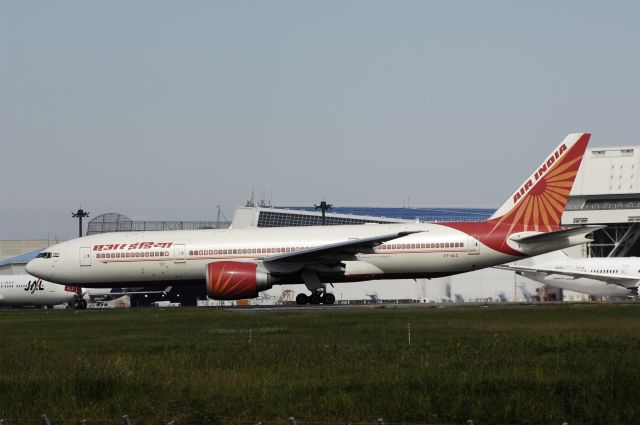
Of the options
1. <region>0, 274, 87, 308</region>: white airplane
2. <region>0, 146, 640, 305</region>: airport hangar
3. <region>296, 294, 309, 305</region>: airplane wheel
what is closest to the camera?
<region>296, 294, 309, 305</region>: airplane wheel

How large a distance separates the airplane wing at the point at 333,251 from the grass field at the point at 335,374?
49.0 ft

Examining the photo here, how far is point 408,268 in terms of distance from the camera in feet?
160

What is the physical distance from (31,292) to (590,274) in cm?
4280

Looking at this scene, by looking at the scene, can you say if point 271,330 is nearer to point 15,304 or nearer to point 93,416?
point 93,416

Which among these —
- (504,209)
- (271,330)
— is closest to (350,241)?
(504,209)

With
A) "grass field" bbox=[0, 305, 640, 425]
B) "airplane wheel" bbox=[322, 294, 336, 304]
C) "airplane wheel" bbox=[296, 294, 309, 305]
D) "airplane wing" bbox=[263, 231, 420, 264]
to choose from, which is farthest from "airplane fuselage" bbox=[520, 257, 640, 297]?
"grass field" bbox=[0, 305, 640, 425]

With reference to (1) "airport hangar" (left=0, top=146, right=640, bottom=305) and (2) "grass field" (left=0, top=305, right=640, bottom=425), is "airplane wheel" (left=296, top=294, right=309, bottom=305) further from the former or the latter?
(1) "airport hangar" (left=0, top=146, right=640, bottom=305)

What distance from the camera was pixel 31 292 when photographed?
74625 mm

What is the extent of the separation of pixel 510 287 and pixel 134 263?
36350 mm

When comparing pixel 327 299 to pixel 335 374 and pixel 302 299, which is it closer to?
pixel 302 299

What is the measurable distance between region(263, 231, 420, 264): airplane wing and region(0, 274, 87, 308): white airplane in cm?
3026

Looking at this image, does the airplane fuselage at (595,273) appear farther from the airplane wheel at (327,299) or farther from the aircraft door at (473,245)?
the airplane wheel at (327,299)

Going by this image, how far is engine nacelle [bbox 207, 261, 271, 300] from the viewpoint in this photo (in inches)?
1817

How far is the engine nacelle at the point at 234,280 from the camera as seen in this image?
151 ft
